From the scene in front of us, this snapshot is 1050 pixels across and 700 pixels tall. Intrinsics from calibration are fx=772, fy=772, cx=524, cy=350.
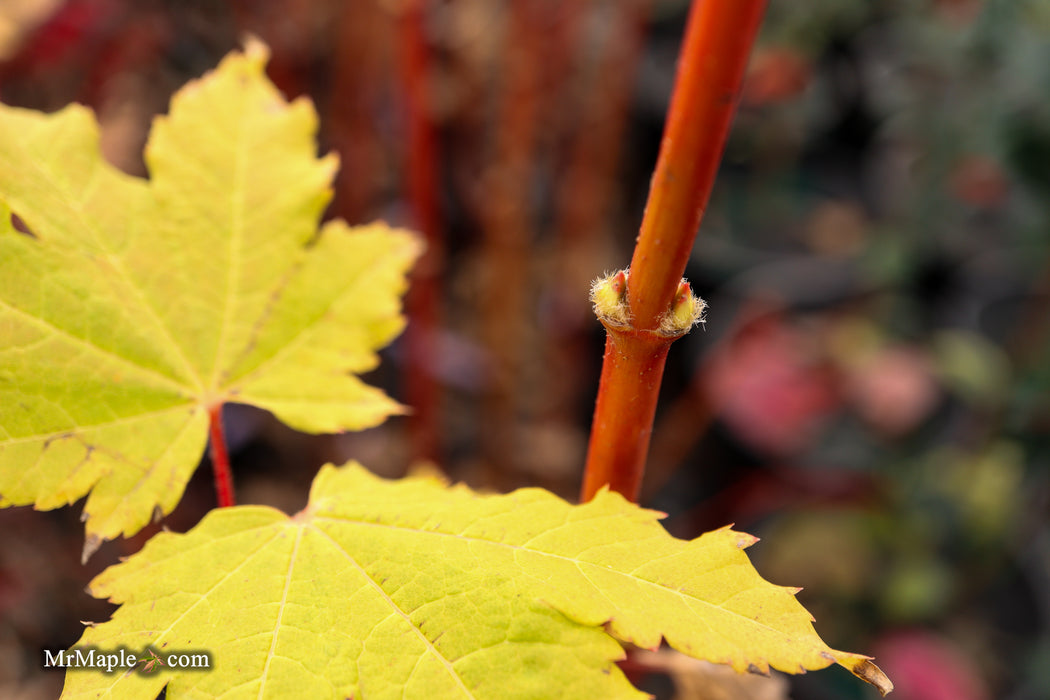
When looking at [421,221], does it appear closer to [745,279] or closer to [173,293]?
[173,293]

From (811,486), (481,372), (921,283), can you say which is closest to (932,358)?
(921,283)

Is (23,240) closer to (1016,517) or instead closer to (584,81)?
(1016,517)

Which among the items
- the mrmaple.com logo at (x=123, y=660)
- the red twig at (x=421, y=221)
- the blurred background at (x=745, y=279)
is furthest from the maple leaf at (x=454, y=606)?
the blurred background at (x=745, y=279)

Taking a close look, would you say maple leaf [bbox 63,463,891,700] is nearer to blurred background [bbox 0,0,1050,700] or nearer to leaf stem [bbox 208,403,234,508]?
leaf stem [bbox 208,403,234,508]

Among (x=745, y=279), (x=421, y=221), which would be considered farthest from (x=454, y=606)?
(x=745, y=279)

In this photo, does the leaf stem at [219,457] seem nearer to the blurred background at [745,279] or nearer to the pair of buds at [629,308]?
the pair of buds at [629,308]

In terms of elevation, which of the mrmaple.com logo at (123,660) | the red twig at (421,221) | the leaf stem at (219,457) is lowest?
the mrmaple.com logo at (123,660)
